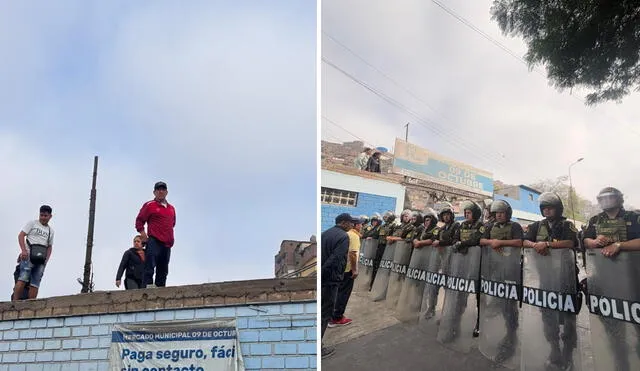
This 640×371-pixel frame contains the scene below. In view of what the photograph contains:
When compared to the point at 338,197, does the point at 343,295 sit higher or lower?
lower

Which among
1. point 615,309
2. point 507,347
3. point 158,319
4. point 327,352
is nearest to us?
point 615,309

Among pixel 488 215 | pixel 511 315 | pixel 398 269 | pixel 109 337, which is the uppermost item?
pixel 488 215

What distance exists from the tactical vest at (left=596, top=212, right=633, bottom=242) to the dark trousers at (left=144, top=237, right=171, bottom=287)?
3.64 metres

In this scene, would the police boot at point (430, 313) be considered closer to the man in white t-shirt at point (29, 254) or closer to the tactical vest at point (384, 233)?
the tactical vest at point (384, 233)

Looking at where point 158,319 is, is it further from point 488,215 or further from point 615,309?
point 615,309

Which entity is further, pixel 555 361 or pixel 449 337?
pixel 449 337

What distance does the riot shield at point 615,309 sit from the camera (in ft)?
9.73

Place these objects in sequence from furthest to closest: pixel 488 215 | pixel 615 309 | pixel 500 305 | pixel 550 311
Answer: pixel 488 215, pixel 500 305, pixel 550 311, pixel 615 309

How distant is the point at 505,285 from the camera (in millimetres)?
3555

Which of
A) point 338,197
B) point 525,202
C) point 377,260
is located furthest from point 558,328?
point 338,197

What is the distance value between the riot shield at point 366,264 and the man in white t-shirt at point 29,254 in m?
3.37

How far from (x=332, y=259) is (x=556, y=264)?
160cm

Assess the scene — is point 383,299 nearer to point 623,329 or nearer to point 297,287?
point 297,287

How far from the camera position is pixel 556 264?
3.30m
